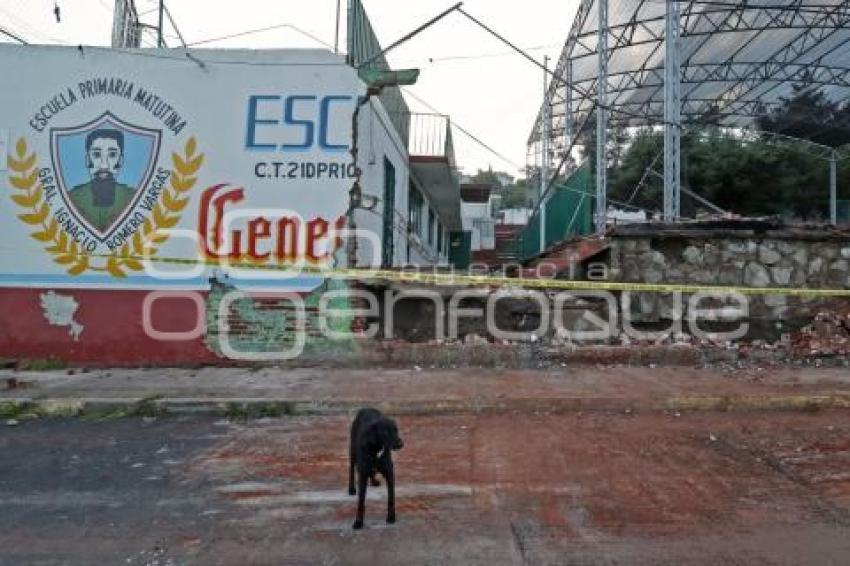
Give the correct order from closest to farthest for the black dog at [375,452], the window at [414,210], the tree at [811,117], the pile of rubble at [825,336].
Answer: the black dog at [375,452] → the pile of rubble at [825,336] → the window at [414,210] → the tree at [811,117]

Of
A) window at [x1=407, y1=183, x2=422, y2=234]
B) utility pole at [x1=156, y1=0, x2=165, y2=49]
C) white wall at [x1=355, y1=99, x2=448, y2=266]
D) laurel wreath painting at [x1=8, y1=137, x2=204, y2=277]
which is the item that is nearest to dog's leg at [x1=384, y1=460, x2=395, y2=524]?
white wall at [x1=355, y1=99, x2=448, y2=266]

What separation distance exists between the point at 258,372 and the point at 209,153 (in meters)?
2.99

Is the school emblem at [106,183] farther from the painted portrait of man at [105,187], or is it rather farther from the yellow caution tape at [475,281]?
the yellow caution tape at [475,281]

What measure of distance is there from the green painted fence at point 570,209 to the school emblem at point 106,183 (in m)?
6.98

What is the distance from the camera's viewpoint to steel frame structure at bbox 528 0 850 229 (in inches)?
830

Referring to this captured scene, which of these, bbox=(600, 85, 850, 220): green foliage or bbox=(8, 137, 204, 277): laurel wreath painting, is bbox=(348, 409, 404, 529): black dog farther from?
bbox=(600, 85, 850, 220): green foliage

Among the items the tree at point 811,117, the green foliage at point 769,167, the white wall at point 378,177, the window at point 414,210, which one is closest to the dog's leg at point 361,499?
the white wall at point 378,177

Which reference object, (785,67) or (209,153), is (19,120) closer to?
(209,153)

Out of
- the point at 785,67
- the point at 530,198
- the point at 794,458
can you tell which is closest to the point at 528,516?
the point at 794,458

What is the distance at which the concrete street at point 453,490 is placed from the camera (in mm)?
4094

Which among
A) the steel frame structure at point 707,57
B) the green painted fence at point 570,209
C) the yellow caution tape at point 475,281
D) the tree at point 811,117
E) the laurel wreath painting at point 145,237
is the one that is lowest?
the yellow caution tape at point 475,281

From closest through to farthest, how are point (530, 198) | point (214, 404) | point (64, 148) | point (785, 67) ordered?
point (214, 404)
point (64, 148)
point (785, 67)
point (530, 198)

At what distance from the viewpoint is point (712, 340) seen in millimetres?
10086

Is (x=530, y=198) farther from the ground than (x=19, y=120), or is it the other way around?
(x=530, y=198)
